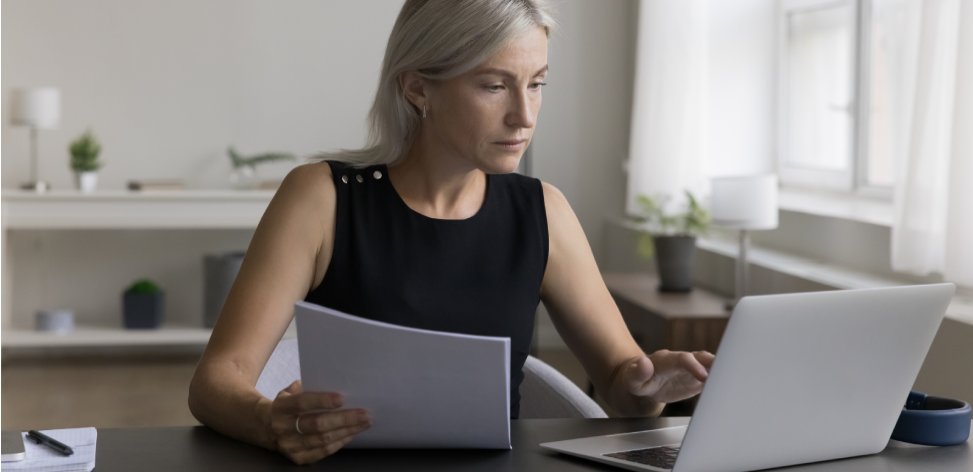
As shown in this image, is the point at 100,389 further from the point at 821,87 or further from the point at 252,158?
the point at 821,87

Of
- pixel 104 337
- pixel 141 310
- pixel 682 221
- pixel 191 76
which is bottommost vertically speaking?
pixel 104 337

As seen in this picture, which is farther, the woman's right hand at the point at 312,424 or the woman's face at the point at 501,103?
the woman's face at the point at 501,103

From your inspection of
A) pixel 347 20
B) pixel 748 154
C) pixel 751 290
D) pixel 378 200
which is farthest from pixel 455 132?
pixel 347 20

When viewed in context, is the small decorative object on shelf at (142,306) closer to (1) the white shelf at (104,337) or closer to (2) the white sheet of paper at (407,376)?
(1) the white shelf at (104,337)

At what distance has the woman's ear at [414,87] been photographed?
5.93ft

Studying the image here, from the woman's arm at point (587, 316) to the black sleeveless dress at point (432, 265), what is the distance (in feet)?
0.09

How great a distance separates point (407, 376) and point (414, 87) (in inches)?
27.7

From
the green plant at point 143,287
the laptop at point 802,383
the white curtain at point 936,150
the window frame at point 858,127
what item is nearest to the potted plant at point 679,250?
the window frame at point 858,127

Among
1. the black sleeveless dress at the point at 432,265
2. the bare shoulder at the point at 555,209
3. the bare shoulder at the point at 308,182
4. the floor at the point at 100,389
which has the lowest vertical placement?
the floor at the point at 100,389

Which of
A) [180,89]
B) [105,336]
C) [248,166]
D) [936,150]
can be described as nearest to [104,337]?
[105,336]

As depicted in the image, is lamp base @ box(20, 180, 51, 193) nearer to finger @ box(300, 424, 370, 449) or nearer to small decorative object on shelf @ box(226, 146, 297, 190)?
small decorative object on shelf @ box(226, 146, 297, 190)

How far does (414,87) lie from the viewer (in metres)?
1.83

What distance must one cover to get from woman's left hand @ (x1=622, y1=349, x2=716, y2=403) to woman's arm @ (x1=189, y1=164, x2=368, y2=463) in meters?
0.46

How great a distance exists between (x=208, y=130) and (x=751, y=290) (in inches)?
109
